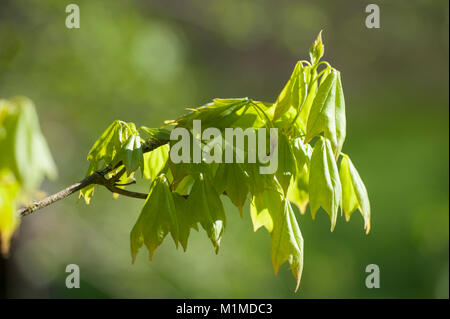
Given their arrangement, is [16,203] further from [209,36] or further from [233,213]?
[209,36]

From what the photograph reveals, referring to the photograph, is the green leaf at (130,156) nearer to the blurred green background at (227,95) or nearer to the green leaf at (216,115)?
the green leaf at (216,115)

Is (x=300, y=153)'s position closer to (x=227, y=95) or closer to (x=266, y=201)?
(x=266, y=201)

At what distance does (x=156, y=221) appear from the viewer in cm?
46

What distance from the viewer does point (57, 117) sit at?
217 cm

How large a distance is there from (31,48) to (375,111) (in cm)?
304

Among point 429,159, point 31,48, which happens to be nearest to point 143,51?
point 31,48
